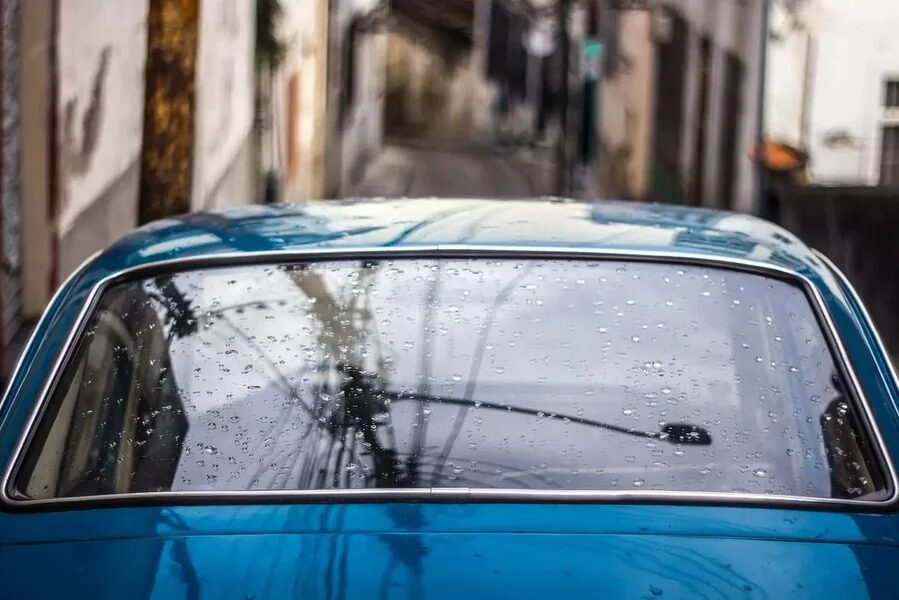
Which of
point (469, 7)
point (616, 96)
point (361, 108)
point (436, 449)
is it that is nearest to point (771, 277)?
point (436, 449)

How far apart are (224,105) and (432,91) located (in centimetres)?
3816

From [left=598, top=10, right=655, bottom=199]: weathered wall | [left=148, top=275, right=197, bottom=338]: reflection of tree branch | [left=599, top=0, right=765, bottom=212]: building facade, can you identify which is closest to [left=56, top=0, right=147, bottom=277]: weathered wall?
[left=148, top=275, right=197, bottom=338]: reflection of tree branch

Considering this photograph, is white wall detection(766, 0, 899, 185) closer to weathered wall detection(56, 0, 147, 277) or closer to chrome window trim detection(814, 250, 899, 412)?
weathered wall detection(56, 0, 147, 277)

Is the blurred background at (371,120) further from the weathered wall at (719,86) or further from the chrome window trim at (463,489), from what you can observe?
the chrome window trim at (463,489)

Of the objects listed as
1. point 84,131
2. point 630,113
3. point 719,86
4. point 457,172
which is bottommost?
point 457,172

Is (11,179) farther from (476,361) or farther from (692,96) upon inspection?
(692,96)

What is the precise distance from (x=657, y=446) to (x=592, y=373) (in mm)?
214

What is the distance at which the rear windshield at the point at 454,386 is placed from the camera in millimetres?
2428

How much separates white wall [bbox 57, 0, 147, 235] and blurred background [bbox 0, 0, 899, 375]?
0.07ft

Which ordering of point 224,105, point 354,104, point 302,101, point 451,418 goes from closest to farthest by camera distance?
point 451,418 < point 224,105 < point 302,101 < point 354,104

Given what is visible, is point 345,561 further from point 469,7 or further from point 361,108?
point 469,7

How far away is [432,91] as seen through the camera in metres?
50.6

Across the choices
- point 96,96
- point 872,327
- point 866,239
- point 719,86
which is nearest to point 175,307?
→ point 872,327

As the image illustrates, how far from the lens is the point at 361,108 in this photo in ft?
111
